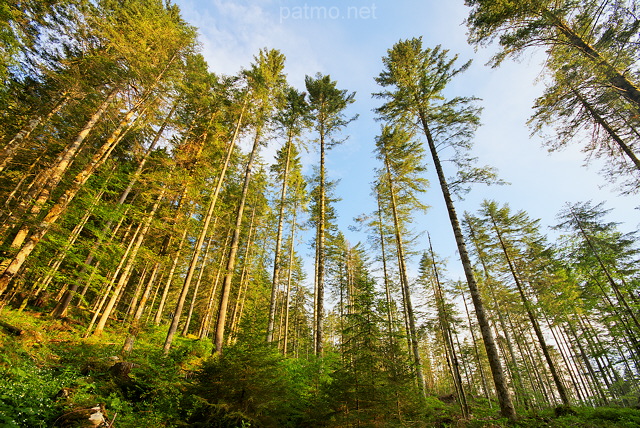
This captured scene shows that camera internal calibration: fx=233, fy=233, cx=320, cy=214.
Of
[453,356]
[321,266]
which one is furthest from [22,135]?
[453,356]

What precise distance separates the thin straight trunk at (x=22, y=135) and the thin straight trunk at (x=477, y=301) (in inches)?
584

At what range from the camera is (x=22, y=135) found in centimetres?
815

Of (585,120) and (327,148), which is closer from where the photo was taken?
(585,120)

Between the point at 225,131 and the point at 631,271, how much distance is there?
2629 centimetres

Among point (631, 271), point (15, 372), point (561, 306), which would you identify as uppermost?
point (631, 271)

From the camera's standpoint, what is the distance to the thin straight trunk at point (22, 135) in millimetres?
7398

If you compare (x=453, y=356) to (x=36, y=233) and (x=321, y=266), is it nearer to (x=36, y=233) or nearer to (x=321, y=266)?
(x=321, y=266)

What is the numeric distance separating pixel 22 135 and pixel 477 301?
16.4 metres

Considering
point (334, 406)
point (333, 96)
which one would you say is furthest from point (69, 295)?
point (333, 96)

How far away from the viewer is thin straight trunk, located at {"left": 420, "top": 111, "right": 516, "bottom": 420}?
6.22 meters

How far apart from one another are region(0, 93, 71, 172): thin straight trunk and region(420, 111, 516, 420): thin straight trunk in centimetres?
1484

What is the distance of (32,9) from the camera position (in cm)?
824

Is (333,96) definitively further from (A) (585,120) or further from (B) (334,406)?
(B) (334,406)

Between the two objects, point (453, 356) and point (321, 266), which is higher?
point (321, 266)
